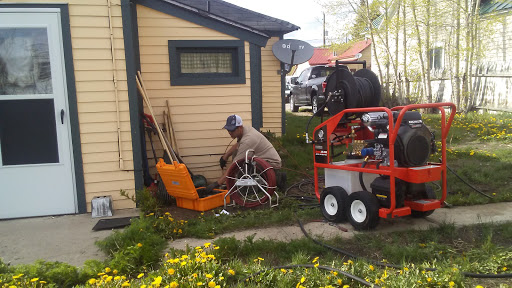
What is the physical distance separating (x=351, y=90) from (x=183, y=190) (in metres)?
2.48

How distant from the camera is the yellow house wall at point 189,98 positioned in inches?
251

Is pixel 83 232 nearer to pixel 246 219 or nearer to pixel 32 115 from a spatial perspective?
pixel 32 115

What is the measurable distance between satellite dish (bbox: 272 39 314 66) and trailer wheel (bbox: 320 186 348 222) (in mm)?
4718

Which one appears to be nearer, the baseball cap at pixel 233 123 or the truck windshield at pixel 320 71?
the baseball cap at pixel 233 123

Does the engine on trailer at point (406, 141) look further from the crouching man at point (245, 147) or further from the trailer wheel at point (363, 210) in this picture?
the crouching man at point (245, 147)

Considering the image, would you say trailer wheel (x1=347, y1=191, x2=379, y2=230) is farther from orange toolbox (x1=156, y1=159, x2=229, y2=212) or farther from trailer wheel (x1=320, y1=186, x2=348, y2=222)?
orange toolbox (x1=156, y1=159, x2=229, y2=212)

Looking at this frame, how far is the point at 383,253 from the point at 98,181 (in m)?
3.61

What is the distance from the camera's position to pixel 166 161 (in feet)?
19.9

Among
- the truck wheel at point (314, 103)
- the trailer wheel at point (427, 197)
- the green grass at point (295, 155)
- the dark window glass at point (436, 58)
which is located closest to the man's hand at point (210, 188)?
the green grass at point (295, 155)

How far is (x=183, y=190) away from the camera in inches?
212

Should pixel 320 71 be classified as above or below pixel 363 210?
above

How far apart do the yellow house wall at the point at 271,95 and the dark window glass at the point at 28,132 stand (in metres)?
5.69

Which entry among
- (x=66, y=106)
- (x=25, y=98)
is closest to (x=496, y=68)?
(x=66, y=106)

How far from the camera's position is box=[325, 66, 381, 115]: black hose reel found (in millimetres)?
5094
